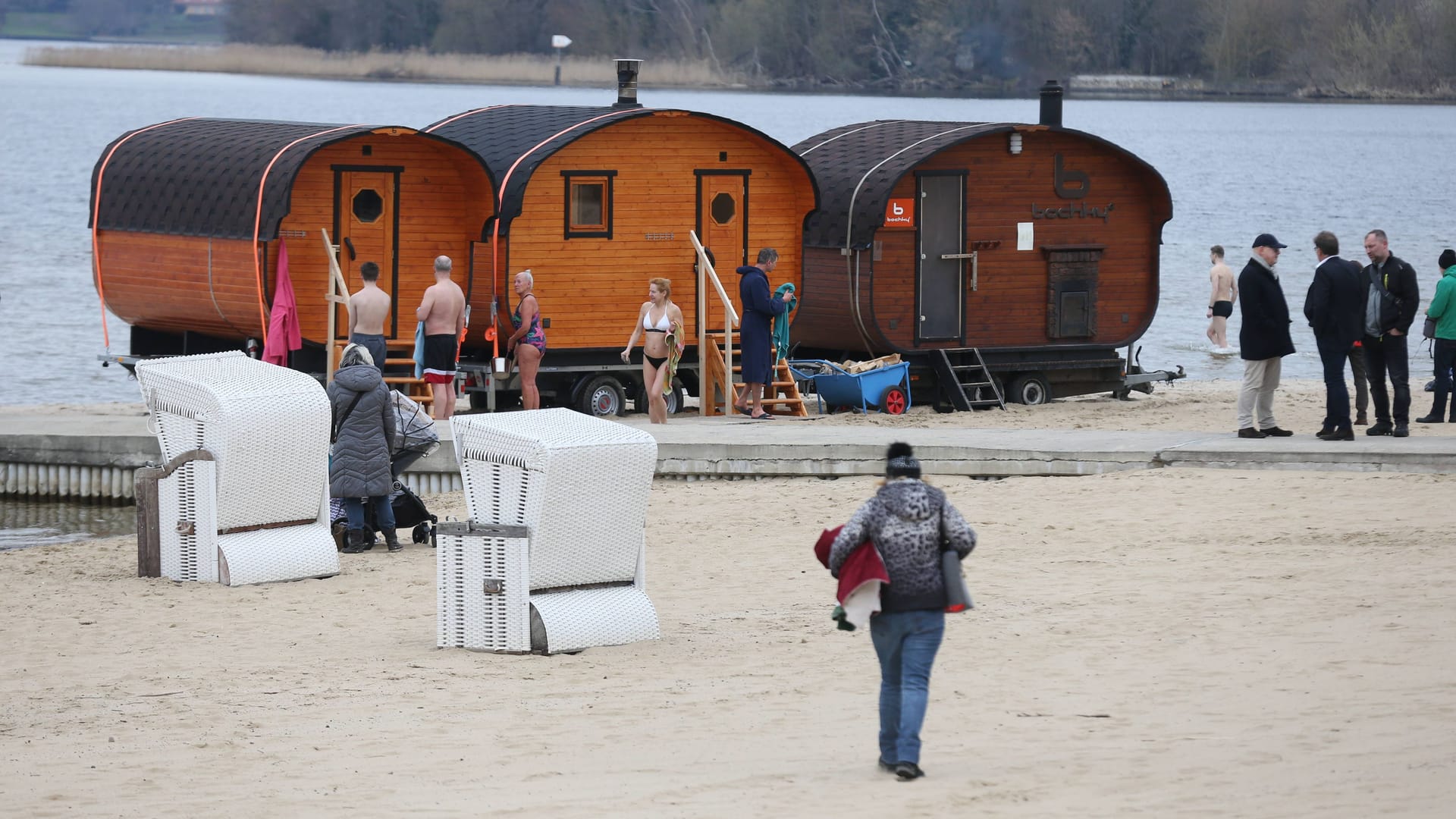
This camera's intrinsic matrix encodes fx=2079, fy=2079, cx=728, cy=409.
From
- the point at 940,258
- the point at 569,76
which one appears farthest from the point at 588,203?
the point at 569,76

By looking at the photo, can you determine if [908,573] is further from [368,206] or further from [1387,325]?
[368,206]

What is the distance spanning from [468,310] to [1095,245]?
22.2 ft

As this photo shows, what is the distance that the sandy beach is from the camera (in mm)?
7594

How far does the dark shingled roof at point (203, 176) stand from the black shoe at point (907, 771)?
11.4 m

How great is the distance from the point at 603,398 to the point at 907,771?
11.8 meters

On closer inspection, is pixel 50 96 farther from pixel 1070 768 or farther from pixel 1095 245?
pixel 1070 768

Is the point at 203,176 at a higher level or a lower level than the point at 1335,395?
higher

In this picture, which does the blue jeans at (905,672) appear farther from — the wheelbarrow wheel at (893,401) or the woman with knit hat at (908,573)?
the wheelbarrow wheel at (893,401)

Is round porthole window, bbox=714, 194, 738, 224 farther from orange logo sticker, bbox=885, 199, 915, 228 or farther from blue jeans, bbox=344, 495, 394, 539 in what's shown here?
blue jeans, bbox=344, 495, 394, 539

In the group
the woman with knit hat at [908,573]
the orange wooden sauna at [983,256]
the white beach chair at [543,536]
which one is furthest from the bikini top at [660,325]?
the woman with knit hat at [908,573]

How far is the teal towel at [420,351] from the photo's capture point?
58.3 feet

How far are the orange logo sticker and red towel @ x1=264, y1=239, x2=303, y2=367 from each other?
5.89m

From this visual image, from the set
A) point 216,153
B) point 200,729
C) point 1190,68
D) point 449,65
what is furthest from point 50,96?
point 200,729

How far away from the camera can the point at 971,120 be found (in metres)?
104
